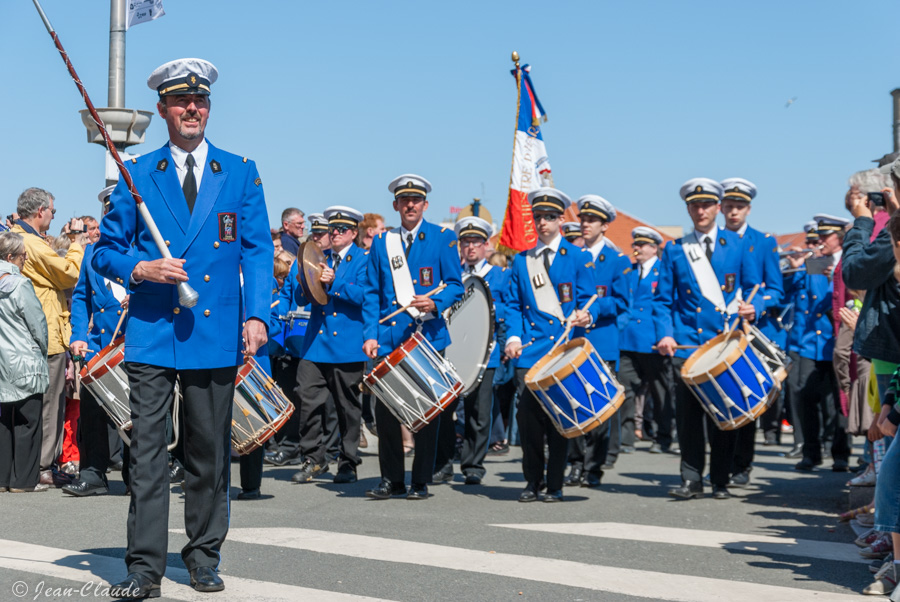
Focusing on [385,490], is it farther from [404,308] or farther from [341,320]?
[341,320]

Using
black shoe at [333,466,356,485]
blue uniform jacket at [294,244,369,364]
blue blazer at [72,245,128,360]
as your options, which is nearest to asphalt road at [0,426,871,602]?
black shoe at [333,466,356,485]

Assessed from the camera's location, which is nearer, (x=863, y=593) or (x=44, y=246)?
(x=863, y=593)

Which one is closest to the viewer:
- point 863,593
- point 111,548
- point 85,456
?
point 863,593

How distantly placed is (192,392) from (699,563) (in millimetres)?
2866

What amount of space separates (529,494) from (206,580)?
13.4 ft

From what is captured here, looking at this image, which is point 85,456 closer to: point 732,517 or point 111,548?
point 111,548

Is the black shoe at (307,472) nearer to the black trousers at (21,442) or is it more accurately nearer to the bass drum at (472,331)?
the bass drum at (472,331)

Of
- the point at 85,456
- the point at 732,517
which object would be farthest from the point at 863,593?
the point at 85,456

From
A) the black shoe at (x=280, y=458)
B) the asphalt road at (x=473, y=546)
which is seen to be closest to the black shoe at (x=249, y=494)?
the asphalt road at (x=473, y=546)

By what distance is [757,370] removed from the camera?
27.6 ft

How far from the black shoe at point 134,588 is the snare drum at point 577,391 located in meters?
3.91

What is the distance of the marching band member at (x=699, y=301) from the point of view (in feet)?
29.6

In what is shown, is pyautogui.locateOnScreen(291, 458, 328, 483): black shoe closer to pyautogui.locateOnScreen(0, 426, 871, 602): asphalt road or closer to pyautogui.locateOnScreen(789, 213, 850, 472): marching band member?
pyautogui.locateOnScreen(0, 426, 871, 602): asphalt road

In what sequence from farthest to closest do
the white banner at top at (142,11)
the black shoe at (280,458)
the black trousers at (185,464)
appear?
the white banner at top at (142,11), the black shoe at (280,458), the black trousers at (185,464)
